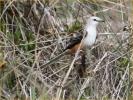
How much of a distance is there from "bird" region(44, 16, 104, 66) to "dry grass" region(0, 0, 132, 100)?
10cm

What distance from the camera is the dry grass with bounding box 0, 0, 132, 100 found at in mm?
4652

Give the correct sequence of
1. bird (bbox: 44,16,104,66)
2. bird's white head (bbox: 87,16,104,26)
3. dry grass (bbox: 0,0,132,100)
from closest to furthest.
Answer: dry grass (bbox: 0,0,132,100) < bird (bbox: 44,16,104,66) < bird's white head (bbox: 87,16,104,26)

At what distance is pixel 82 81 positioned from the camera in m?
5.04

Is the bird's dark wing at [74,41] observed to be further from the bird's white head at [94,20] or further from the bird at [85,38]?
the bird's white head at [94,20]

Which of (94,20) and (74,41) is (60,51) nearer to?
(74,41)

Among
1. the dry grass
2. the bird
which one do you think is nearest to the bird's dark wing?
the bird

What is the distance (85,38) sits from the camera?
5.10m

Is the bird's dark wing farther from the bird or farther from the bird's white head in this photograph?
the bird's white head

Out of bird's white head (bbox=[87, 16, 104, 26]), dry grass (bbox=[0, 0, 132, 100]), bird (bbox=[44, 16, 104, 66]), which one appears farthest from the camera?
bird's white head (bbox=[87, 16, 104, 26])

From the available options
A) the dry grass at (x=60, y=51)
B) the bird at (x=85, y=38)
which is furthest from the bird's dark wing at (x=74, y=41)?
the dry grass at (x=60, y=51)

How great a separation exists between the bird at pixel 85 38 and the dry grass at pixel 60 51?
0.10 m

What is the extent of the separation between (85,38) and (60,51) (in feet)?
1.15

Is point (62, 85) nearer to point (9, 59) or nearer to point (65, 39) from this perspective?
point (9, 59)

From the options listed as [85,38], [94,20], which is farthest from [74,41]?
[94,20]
